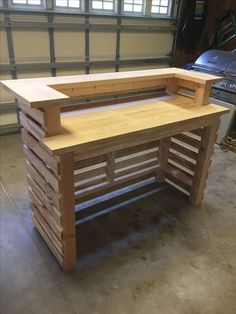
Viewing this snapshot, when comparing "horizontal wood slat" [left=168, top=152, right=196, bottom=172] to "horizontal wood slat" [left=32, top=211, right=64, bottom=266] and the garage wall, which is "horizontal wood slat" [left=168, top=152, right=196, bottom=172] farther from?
the garage wall

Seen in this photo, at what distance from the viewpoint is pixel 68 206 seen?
1532 mm

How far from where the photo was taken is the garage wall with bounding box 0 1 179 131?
11.5 ft

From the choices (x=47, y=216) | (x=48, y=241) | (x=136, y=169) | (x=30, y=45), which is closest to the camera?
(x=47, y=216)

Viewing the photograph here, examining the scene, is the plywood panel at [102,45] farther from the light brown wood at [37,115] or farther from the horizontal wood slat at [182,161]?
the light brown wood at [37,115]

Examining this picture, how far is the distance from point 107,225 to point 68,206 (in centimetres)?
71

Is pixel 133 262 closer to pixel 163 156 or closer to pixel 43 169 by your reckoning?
pixel 43 169

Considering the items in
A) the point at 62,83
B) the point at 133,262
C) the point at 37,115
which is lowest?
the point at 133,262

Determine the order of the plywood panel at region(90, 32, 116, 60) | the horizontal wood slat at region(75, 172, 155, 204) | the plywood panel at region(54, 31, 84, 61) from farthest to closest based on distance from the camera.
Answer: the plywood panel at region(90, 32, 116, 60) → the plywood panel at region(54, 31, 84, 61) → the horizontal wood slat at region(75, 172, 155, 204)

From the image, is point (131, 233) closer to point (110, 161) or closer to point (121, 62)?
point (110, 161)

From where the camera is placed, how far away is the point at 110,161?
228 centimetres

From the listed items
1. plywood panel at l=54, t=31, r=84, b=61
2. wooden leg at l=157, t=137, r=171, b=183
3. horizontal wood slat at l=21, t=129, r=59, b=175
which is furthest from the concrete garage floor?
plywood panel at l=54, t=31, r=84, b=61

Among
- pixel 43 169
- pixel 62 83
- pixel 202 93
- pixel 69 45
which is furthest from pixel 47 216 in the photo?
pixel 69 45

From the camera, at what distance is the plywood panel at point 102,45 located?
410 cm

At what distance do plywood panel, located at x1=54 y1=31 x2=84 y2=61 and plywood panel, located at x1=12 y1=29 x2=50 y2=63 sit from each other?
0.52 feet
